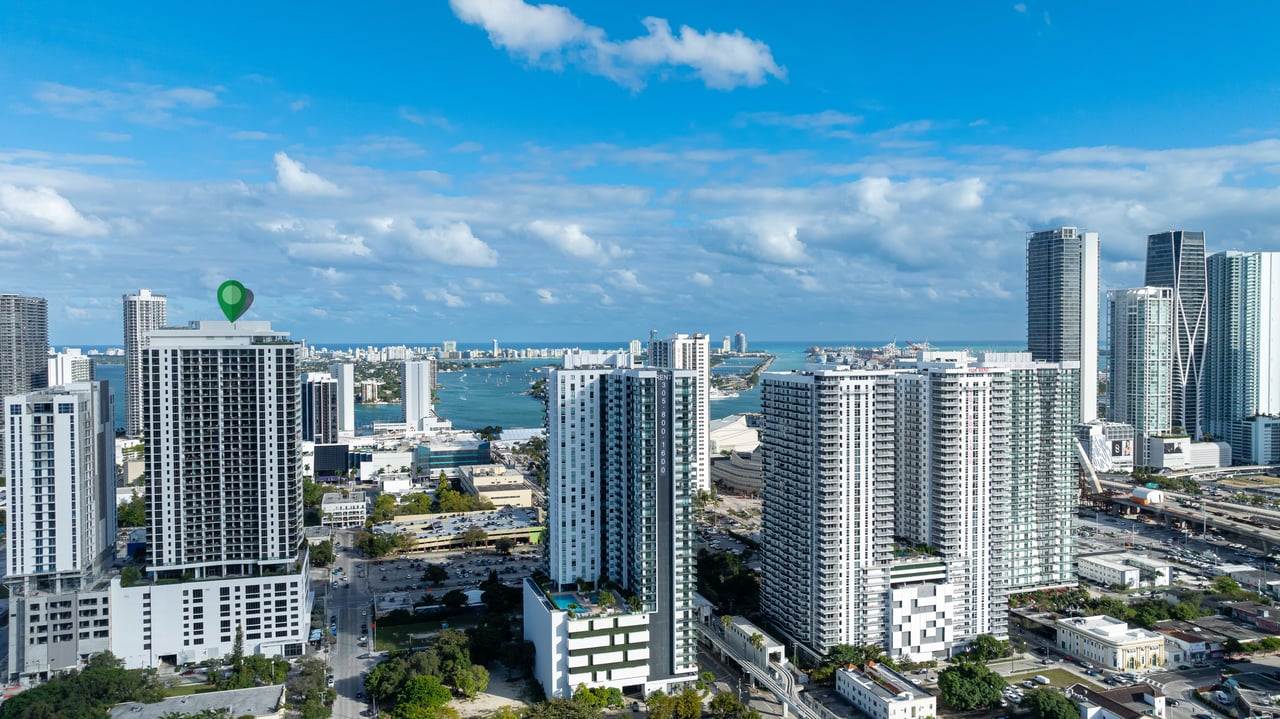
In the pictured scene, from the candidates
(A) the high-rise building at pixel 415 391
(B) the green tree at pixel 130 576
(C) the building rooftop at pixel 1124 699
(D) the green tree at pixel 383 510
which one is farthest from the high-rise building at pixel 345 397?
(C) the building rooftop at pixel 1124 699

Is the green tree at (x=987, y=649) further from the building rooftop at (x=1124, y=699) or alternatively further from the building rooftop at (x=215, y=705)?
the building rooftop at (x=215, y=705)

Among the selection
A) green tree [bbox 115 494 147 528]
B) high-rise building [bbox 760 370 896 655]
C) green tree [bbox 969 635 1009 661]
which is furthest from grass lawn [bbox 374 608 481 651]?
green tree [bbox 115 494 147 528]

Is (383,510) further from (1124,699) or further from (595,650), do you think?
(1124,699)

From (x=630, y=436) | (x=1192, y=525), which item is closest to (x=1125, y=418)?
(x=1192, y=525)

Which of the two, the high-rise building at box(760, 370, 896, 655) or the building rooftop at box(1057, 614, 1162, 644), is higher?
the high-rise building at box(760, 370, 896, 655)

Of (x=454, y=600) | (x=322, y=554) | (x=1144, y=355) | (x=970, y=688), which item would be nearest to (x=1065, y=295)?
(x=1144, y=355)

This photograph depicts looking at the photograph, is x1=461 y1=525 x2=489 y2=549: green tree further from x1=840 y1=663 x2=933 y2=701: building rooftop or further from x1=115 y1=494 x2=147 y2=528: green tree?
x1=840 y1=663 x2=933 y2=701: building rooftop
